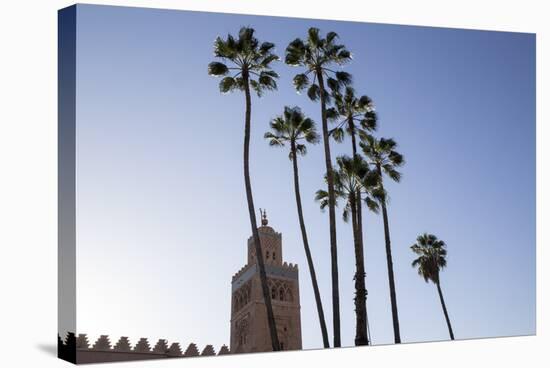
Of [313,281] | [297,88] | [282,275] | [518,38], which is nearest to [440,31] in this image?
[518,38]

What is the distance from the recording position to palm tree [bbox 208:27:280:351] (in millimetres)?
26109

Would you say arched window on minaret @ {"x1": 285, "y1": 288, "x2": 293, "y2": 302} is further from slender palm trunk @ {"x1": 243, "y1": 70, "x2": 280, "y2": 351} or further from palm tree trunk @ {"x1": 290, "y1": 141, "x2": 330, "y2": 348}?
slender palm trunk @ {"x1": 243, "y1": 70, "x2": 280, "y2": 351}

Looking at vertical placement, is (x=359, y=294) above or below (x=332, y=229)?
below

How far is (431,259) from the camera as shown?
36781 millimetres

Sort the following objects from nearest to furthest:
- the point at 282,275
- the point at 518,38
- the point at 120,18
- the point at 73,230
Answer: the point at 73,230, the point at 120,18, the point at 518,38, the point at 282,275

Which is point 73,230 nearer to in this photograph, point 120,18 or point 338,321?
point 120,18

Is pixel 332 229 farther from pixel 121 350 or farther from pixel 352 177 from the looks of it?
pixel 121 350

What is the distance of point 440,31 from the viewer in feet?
88.9

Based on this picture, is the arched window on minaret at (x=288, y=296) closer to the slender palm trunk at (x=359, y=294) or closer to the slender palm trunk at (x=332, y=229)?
the slender palm trunk at (x=359, y=294)

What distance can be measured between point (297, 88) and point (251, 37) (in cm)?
308

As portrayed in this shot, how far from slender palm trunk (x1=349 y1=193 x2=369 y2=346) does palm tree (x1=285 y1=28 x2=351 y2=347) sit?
30.4 inches

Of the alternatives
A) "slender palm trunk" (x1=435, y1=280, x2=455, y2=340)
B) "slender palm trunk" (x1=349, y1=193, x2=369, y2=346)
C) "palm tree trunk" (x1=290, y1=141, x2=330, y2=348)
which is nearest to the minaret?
"palm tree trunk" (x1=290, y1=141, x2=330, y2=348)

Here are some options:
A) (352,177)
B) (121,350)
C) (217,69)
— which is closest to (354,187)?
(352,177)

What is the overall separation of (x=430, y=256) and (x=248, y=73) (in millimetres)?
13578
